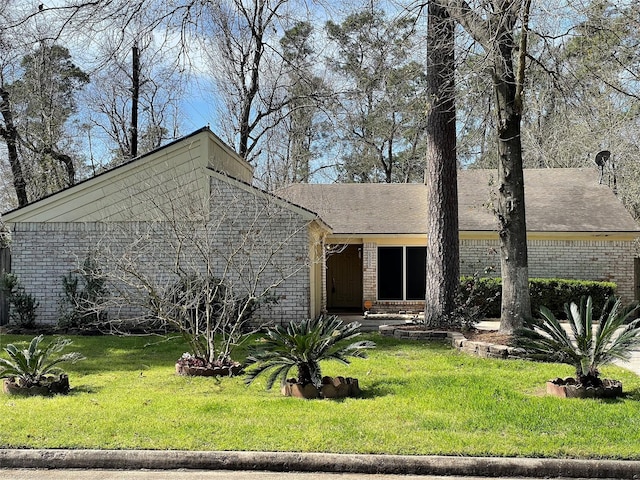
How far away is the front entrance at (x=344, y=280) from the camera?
2266 centimetres

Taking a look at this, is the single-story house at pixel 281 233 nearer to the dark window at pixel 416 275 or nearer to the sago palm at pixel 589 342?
the dark window at pixel 416 275

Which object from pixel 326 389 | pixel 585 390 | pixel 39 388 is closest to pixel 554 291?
pixel 585 390

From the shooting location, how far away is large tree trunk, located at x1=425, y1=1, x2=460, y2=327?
45.5 feet

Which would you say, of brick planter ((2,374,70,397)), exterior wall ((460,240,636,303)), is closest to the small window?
exterior wall ((460,240,636,303))

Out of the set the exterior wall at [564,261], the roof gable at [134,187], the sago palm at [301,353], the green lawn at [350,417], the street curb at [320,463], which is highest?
the roof gable at [134,187]

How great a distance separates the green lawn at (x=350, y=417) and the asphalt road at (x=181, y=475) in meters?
0.30

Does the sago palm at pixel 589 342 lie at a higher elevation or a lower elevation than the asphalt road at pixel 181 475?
higher

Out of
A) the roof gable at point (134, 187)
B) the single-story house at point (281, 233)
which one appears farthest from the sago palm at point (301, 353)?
the roof gable at point (134, 187)

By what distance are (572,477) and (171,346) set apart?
885 cm

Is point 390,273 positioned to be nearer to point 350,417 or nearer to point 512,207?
point 512,207

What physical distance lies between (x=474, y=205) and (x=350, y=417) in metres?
15.6

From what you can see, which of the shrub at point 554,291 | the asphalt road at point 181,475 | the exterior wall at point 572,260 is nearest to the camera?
the asphalt road at point 181,475

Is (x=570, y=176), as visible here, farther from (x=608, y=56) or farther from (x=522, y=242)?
(x=522, y=242)

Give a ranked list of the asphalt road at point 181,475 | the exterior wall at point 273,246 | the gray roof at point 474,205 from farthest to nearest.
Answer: the gray roof at point 474,205
the exterior wall at point 273,246
the asphalt road at point 181,475
